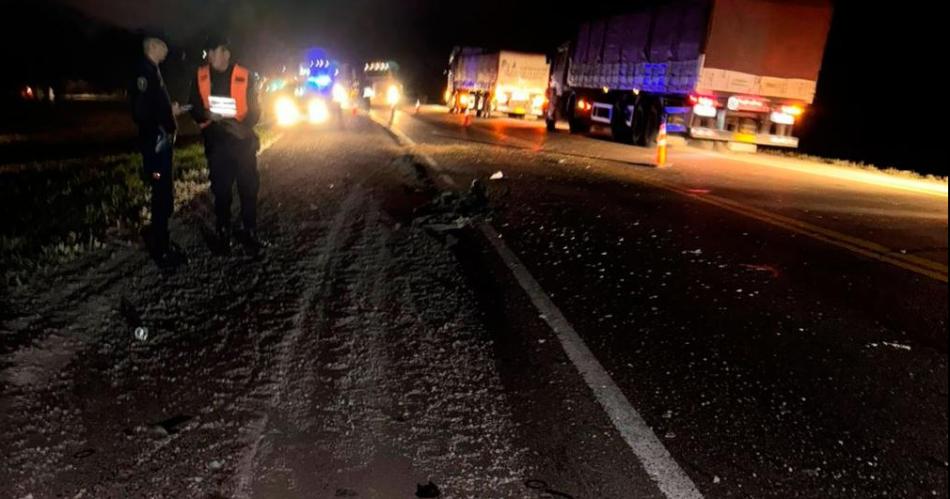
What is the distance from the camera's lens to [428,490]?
9.36ft

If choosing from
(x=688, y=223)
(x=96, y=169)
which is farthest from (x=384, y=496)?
(x=96, y=169)

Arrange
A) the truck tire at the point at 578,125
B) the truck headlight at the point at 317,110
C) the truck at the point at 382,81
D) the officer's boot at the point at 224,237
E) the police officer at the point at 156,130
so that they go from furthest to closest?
the truck at the point at 382,81, the truck headlight at the point at 317,110, the truck tire at the point at 578,125, the officer's boot at the point at 224,237, the police officer at the point at 156,130

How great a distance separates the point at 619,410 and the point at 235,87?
4.20m

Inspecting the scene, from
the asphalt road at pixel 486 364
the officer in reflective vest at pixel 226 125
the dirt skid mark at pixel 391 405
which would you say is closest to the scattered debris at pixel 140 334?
the asphalt road at pixel 486 364

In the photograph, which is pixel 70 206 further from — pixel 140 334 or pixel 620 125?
pixel 620 125

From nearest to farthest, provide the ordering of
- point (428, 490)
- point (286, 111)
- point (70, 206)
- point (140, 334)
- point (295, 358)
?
point (428, 490)
point (295, 358)
point (140, 334)
point (70, 206)
point (286, 111)

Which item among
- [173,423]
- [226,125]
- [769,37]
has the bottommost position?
[173,423]

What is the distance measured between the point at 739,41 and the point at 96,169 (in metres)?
14.5

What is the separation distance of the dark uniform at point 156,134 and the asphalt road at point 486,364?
1.53ft

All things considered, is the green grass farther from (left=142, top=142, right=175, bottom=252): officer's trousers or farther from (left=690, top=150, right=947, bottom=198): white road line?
(left=690, top=150, right=947, bottom=198): white road line

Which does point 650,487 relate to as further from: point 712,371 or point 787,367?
point 787,367

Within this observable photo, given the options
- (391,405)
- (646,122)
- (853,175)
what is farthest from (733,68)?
(391,405)

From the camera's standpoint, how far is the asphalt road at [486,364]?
3.02 meters

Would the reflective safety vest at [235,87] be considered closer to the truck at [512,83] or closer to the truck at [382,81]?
the truck at [512,83]
